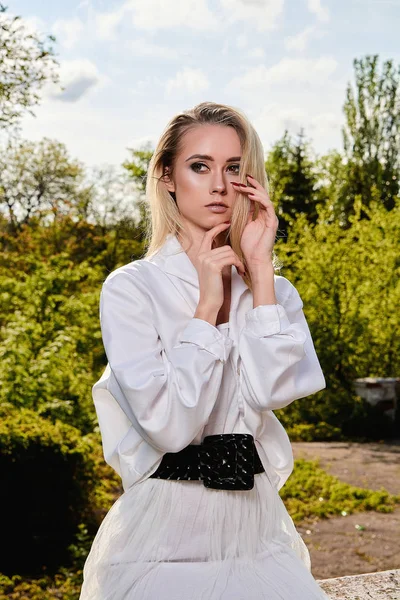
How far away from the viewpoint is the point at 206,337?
1873 millimetres

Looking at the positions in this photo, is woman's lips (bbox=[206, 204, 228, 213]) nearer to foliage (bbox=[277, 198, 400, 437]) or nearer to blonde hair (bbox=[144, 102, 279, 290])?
blonde hair (bbox=[144, 102, 279, 290])

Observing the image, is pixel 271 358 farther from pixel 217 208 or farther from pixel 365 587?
pixel 365 587

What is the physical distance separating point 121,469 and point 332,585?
1.06m

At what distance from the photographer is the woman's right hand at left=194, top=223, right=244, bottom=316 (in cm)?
193

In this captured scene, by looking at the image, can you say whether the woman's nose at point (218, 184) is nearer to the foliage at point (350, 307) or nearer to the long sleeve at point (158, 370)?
the long sleeve at point (158, 370)

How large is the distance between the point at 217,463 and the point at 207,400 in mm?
175

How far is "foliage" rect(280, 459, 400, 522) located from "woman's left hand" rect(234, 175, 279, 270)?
472cm

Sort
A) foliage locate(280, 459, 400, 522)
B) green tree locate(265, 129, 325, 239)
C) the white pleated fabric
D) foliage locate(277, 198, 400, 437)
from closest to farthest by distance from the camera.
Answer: the white pleated fabric → foliage locate(280, 459, 400, 522) → foliage locate(277, 198, 400, 437) → green tree locate(265, 129, 325, 239)

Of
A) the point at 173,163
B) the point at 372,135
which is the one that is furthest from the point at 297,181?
the point at 173,163

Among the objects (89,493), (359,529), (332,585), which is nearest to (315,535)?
(359,529)

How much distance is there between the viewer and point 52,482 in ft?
17.9

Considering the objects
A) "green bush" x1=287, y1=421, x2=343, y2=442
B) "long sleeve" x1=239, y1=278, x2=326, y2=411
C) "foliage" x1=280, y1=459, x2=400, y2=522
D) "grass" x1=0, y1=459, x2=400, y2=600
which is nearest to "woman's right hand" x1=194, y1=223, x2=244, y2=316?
"long sleeve" x1=239, y1=278, x2=326, y2=411

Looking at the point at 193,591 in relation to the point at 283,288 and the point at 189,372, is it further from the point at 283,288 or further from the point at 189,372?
the point at 283,288

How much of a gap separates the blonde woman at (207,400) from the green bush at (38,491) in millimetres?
3402
